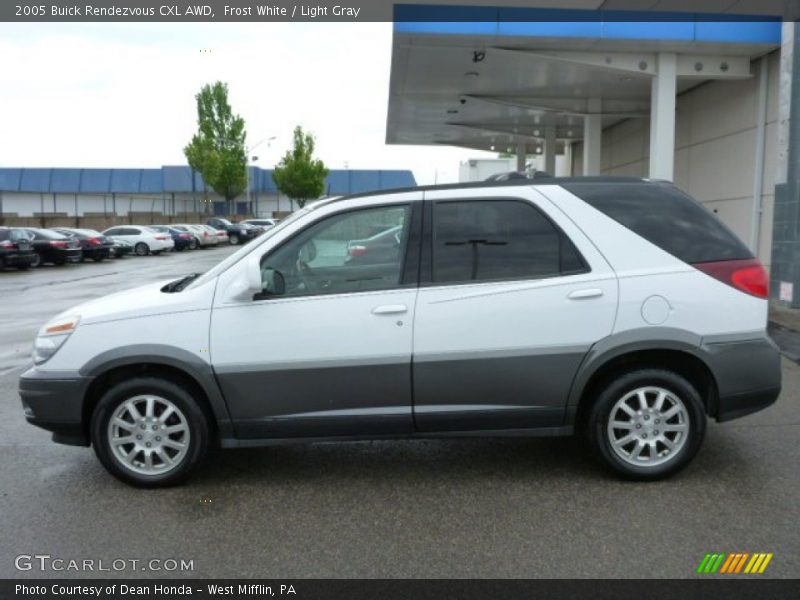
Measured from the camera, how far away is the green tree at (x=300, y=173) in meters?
61.7

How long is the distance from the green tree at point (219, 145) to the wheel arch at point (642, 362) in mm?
56798

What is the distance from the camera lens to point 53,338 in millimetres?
4348

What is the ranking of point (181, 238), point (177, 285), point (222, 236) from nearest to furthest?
point (177, 285), point (181, 238), point (222, 236)

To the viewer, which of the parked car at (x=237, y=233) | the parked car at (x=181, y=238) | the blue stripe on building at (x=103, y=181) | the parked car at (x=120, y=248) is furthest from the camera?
the blue stripe on building at (x=103, y=181)

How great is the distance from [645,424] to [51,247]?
2674 cm

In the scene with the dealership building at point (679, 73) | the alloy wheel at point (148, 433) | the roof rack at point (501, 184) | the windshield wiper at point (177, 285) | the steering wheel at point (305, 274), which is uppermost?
the dealership building at point (679, 73)

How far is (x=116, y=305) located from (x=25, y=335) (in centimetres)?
731

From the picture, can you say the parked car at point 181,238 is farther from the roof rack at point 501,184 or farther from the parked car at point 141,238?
the roof rack at point 501,184

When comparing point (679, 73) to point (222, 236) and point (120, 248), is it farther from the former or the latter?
point (222, 236)

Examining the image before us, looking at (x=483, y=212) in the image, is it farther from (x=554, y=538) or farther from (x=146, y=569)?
(x=146, y=569)

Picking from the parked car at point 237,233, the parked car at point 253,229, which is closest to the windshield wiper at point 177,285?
the parked car at point 237,233

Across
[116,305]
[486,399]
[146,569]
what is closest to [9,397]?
[116,305]

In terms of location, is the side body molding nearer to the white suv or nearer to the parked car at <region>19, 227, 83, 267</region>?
the white suv

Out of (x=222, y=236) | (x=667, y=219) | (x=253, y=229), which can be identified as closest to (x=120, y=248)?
(x=222, y=236)
